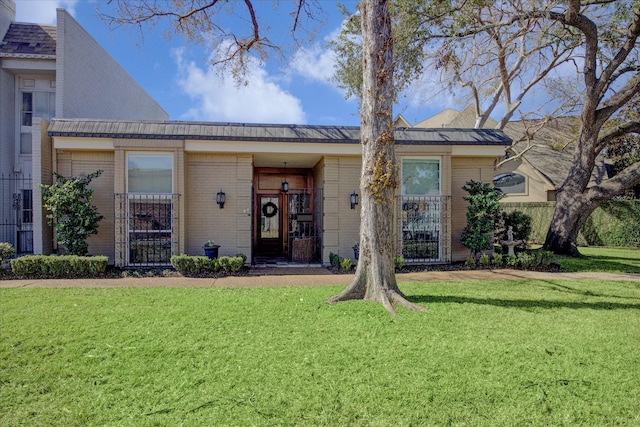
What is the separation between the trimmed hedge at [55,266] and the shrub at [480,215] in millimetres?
8917

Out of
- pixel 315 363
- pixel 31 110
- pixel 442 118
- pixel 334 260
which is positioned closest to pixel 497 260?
pixel 334 260

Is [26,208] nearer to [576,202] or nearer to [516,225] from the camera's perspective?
[516,225]

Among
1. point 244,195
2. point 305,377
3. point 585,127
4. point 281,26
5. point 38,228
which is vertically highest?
point 281,26

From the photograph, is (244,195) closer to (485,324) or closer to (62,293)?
(62,293)

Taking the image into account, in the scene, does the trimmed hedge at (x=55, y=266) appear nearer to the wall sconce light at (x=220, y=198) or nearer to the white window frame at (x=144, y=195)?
the white window frame at (x=144, y=195)

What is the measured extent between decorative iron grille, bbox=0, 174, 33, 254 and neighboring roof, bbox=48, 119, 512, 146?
477cm

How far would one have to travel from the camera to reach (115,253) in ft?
31.9

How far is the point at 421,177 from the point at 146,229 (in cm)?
738

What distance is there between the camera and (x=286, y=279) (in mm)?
8531

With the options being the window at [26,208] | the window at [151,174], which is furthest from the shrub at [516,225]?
the window at [26,208]

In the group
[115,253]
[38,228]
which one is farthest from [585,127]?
[38,228]

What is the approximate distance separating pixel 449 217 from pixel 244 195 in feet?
18.3

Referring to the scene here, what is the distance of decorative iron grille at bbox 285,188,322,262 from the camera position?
37.6ft

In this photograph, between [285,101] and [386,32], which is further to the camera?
[285,101]
